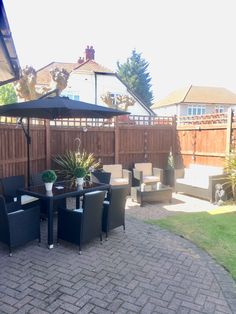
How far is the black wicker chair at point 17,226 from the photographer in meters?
3.64

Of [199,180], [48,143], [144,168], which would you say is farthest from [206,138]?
[48,143]

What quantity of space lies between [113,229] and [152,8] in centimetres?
598

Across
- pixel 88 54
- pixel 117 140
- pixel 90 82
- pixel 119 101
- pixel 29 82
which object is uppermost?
pixel 88 54

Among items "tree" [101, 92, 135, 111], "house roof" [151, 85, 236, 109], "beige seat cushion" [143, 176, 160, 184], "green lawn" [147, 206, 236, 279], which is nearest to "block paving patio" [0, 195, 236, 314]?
"green lawn" [147, 206, 236, 279]

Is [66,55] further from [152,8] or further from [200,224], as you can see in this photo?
[200,224]

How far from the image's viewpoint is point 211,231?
4957mm

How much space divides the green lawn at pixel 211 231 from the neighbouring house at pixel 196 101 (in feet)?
78.0

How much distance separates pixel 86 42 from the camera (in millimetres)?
21250

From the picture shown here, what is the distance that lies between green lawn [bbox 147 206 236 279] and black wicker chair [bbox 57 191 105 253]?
1.65 m

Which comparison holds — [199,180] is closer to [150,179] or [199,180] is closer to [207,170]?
[207,170]

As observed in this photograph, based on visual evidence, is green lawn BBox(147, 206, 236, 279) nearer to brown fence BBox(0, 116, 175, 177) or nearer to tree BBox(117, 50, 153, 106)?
brown fence BBox(0, 116, 175, 177)

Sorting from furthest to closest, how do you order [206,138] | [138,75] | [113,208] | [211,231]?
[138,75]
[206,138]
[211,231]
[113,208]

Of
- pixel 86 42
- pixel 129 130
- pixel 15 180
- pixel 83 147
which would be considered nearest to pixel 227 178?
pixel 129 130

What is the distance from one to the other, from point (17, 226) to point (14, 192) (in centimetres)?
142
